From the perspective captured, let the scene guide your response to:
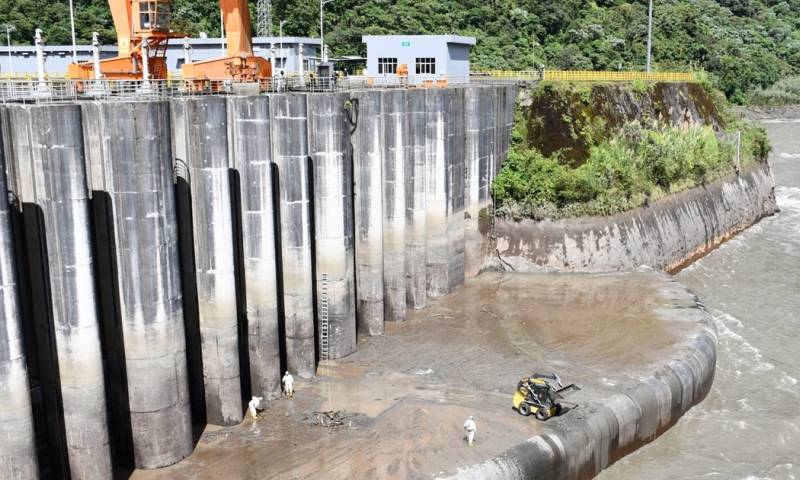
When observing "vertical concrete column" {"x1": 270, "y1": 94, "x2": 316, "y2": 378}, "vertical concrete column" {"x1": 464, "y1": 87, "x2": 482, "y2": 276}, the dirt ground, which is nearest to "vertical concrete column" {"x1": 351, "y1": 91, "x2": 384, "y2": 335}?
the dirt ground

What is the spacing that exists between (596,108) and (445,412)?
32.3m

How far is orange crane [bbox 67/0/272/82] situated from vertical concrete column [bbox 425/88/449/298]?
8.90 m

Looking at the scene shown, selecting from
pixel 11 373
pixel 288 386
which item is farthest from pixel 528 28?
pixel 11 373

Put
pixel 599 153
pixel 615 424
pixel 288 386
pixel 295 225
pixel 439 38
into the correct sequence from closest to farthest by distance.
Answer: pixel 615 424
pixel 288 386
pixel 295 225
pixel 599 153
pixel 439 38

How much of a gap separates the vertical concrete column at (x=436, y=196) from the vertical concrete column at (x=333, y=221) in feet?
28.4

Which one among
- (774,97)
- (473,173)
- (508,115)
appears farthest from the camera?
(774,97)

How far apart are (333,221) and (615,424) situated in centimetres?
1299

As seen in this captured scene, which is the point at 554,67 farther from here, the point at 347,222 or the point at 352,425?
the point at 352,425

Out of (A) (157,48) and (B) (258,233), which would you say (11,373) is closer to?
(B) (258,233)

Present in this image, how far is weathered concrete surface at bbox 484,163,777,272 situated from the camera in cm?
4547

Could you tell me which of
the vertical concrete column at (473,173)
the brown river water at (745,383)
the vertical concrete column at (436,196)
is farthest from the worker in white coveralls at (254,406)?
the vertical concrete column at (473,173)

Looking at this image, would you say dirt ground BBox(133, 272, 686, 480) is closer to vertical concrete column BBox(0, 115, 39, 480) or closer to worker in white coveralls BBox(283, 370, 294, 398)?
worker in white coveralls BBox(283, 370, 294, 398)

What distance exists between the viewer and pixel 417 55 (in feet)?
188

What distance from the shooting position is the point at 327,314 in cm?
3209
